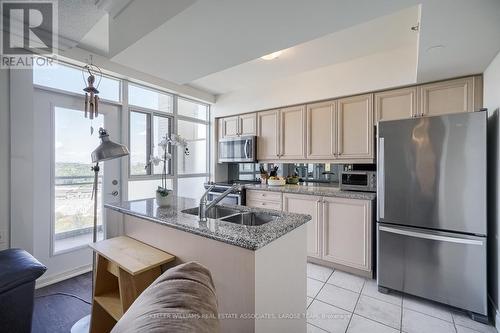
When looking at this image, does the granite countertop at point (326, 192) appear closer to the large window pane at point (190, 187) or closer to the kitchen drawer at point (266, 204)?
the kitchen drawer at point (266, 204)

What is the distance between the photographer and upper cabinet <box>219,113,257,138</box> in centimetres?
386

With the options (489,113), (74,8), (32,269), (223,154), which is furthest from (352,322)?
(74,8)

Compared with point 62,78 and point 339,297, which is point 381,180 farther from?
point 62,78

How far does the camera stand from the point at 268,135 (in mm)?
3689

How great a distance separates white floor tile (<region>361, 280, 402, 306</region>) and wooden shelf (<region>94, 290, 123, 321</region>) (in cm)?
221

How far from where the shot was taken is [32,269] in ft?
4.99

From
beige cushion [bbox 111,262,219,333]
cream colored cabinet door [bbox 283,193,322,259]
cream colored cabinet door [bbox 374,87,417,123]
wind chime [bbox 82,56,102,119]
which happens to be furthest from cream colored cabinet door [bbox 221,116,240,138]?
beige cushion [bbox 111,262,219,333]

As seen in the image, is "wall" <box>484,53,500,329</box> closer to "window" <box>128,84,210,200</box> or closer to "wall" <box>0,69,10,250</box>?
"window" <box>128,84,210,200</box>

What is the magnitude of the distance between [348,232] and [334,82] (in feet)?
6.42

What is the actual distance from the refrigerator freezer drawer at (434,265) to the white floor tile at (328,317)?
0.62 metres

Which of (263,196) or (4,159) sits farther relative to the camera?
(263,196)

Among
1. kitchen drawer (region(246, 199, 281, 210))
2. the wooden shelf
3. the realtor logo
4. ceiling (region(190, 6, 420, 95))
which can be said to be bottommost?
the wooden shelf

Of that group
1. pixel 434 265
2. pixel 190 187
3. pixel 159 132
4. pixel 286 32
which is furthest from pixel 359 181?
pixel 159 132

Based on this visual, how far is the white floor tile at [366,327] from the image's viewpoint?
5.79ft
